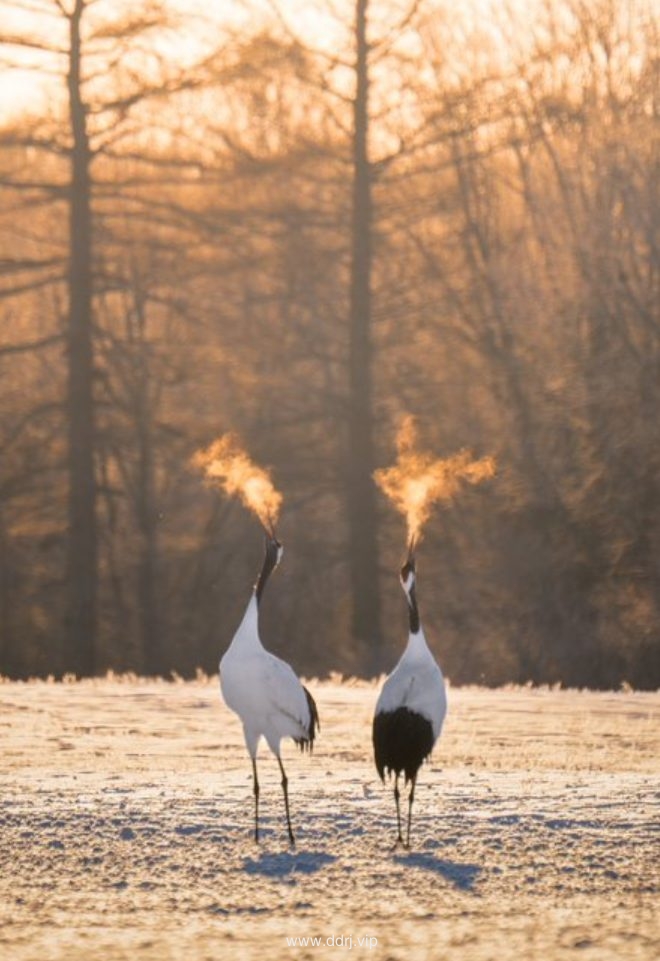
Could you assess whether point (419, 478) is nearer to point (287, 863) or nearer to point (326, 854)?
point (326, 854)

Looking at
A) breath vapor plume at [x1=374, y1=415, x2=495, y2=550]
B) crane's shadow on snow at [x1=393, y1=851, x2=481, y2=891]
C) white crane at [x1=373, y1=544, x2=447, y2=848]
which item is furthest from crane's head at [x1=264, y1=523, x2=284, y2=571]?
crane's shadow on snow at [x1=393, y1=851, x2=481, y2=891]

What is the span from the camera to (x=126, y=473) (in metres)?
37.3

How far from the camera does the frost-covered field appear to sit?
8.84 metres

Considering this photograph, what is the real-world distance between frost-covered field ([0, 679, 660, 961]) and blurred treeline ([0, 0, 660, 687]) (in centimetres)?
1446

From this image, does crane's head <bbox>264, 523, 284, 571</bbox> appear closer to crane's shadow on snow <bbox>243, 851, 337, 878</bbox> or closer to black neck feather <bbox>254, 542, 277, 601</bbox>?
black neck feather <bbox>254, 542, 277, 601</bbox>

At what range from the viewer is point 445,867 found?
10.4 meters

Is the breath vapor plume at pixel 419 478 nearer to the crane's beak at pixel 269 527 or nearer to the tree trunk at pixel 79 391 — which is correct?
the crane's beak at pixel 269 527

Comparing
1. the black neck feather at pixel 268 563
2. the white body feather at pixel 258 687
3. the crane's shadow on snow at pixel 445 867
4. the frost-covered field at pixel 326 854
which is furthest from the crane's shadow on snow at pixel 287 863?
the black neck feather at pixel 268 563

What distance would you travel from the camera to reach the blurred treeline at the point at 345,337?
99.8 feet

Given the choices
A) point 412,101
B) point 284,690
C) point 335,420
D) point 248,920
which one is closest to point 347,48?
point 412,101

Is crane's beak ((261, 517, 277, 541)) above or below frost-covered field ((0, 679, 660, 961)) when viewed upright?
above

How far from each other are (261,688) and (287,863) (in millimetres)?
983

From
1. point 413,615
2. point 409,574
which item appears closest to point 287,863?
point 413,615

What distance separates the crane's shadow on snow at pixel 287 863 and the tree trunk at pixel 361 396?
65.0ft
